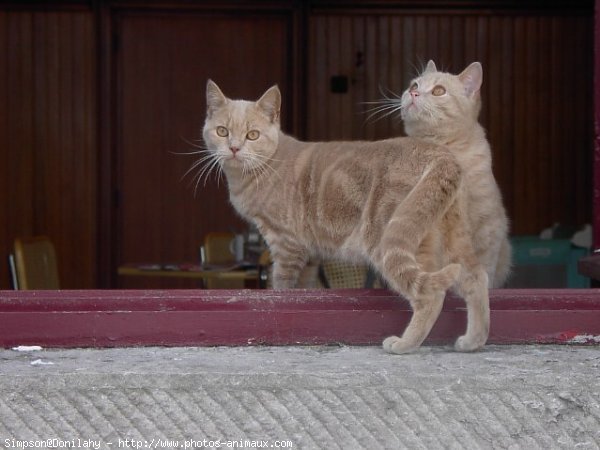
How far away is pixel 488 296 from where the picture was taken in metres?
2.87

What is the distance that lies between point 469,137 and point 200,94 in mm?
4527

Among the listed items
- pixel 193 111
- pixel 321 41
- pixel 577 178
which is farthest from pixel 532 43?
pixel 193 111

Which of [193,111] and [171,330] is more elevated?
[193,111]

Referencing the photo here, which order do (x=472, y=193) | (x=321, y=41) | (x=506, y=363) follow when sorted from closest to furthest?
(x=506, y=363)
(x=472, y=193)
(x=321, y=41)

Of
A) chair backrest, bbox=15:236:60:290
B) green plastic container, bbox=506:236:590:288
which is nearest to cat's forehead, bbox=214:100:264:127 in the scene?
chair backrest, bbox=15:236:60:290

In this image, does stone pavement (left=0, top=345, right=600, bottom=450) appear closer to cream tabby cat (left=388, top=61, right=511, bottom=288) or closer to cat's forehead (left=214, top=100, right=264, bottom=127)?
cream tabby cat (left=388, top=61, right=511, bottom=288)

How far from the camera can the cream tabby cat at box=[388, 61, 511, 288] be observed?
10.6ft

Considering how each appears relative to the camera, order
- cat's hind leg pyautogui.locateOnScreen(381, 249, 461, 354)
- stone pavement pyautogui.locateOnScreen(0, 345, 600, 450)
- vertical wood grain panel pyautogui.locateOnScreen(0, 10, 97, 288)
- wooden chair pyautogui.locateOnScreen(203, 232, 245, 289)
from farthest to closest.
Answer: vertical wood grain panel pyautogui.locateOnScreen(0, 10, 97, 288)
wooden chair pyautogui.locateOnScreen(203, 232, 245, 289)
cat's hind leg pyautogui.locateOnScreen(381, 249, 461, 354)
stone pavement pyautogui.locateOnScreen(0, 345, 600, 450)

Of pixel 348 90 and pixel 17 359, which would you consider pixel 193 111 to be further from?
pixel 17 359

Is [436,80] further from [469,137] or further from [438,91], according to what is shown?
[469,137]

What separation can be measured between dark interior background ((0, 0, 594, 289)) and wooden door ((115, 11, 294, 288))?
0.04 feet

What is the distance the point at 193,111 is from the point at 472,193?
474cm

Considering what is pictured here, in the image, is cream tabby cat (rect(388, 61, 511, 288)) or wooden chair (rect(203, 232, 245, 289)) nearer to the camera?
cream tabby cat (rect(388, 61, 511, 288))

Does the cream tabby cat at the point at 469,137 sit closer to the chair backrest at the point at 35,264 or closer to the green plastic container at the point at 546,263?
the chair backrest at the point at 35,264
